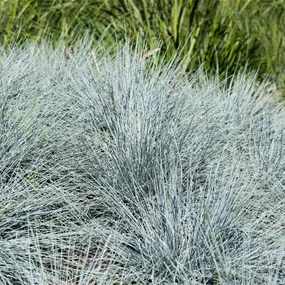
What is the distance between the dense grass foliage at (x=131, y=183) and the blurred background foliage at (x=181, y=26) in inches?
43.2

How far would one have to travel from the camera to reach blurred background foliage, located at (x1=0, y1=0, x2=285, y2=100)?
4516 millimetres

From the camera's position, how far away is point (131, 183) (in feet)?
8.11

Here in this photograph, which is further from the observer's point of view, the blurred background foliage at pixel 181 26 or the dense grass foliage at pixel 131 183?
the blurred background foliage at pixel 181 26

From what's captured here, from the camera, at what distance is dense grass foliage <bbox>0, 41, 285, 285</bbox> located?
199 cm

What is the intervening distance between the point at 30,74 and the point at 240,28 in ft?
7.71

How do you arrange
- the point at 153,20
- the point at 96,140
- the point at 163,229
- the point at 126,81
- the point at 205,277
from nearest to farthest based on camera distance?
the point at 205,277
the point at 163,229
the point at 96,140
the point at 126,81
the point at 153,20

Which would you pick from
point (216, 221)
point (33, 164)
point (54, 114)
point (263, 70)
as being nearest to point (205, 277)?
point (216, 221)

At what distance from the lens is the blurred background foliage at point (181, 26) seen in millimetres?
4516

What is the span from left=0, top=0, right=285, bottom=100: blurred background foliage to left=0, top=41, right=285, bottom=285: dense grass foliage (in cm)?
110

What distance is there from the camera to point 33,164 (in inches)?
98.2

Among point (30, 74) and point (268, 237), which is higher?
point (268, 237)

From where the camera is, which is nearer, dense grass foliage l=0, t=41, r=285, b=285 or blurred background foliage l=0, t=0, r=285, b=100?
dense grass foliage l=0, t=41, r=285, b=285

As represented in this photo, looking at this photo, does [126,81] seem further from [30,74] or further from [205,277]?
[205,277]

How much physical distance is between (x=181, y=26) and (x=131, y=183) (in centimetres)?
235
